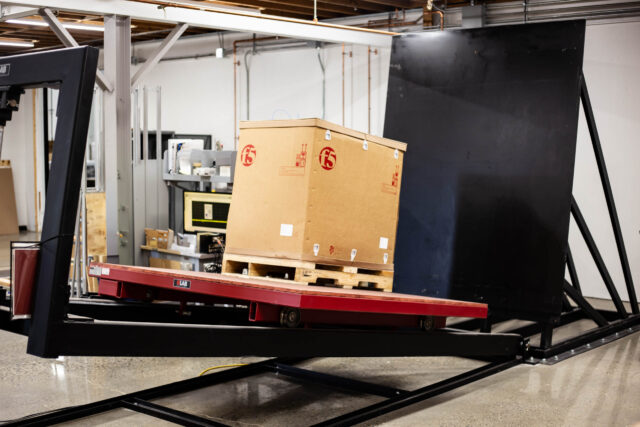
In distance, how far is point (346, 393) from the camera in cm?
522

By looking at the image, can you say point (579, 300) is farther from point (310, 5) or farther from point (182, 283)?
point (310, 5)

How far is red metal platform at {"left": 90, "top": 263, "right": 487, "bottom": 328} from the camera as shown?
372 centimetres

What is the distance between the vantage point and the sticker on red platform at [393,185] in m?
5.04

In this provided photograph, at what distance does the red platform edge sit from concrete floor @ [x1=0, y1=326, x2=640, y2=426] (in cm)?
74

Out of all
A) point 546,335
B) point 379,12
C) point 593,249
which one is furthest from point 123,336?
point 379,12

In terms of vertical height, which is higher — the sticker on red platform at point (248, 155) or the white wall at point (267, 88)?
the white wall at point (267, 88)

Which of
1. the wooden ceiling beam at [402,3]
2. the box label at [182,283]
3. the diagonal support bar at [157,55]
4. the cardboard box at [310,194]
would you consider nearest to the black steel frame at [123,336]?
the box label at [182,283]

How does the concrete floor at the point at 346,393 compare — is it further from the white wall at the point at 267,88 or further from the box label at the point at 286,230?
the white wall at the point at 267,88

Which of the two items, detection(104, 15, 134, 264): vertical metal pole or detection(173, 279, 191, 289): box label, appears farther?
detection(104, 15, 134, 264): vertical metal pole

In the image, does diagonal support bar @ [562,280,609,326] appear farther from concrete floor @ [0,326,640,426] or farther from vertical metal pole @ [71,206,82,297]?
vertical metal pole @ [71,206,82,297]

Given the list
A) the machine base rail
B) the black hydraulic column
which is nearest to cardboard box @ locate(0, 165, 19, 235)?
the machine base rail

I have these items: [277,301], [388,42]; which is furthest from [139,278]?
[388,42]

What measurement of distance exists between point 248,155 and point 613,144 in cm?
667

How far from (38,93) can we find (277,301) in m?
15.2
